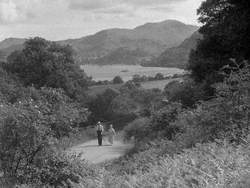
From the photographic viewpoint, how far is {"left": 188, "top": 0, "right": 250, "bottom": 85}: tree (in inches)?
932

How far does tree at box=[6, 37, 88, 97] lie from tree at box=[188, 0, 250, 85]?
73.2 ft

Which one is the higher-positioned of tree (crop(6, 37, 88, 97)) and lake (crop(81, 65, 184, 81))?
tree (crop(6, 37, 88, 97))

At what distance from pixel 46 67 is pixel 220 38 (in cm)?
2527

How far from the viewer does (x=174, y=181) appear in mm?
6129

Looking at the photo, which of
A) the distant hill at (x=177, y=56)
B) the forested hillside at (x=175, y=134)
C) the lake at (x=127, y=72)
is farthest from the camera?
the distant hill at (x=177, y=56)

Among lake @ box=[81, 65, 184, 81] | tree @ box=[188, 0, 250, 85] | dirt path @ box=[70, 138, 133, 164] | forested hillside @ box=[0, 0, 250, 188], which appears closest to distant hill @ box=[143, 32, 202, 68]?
A: lake @ box=[81, 65, 184, 81]

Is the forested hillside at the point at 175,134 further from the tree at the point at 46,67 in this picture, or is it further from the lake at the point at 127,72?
the lake at the point at 127,72

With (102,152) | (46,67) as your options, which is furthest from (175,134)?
(46,67)

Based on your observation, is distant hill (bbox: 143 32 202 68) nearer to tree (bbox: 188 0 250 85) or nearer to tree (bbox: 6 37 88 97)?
tree (bbox: 6 37 88 97)

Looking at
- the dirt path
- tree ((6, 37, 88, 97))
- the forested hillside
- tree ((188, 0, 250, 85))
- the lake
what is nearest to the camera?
the forested hillside

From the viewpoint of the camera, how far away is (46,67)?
156ft

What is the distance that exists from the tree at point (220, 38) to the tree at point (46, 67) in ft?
73.2

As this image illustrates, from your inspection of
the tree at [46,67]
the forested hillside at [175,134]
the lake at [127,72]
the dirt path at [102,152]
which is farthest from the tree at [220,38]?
the lake at [127,72]

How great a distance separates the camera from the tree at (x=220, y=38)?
2367 cm
